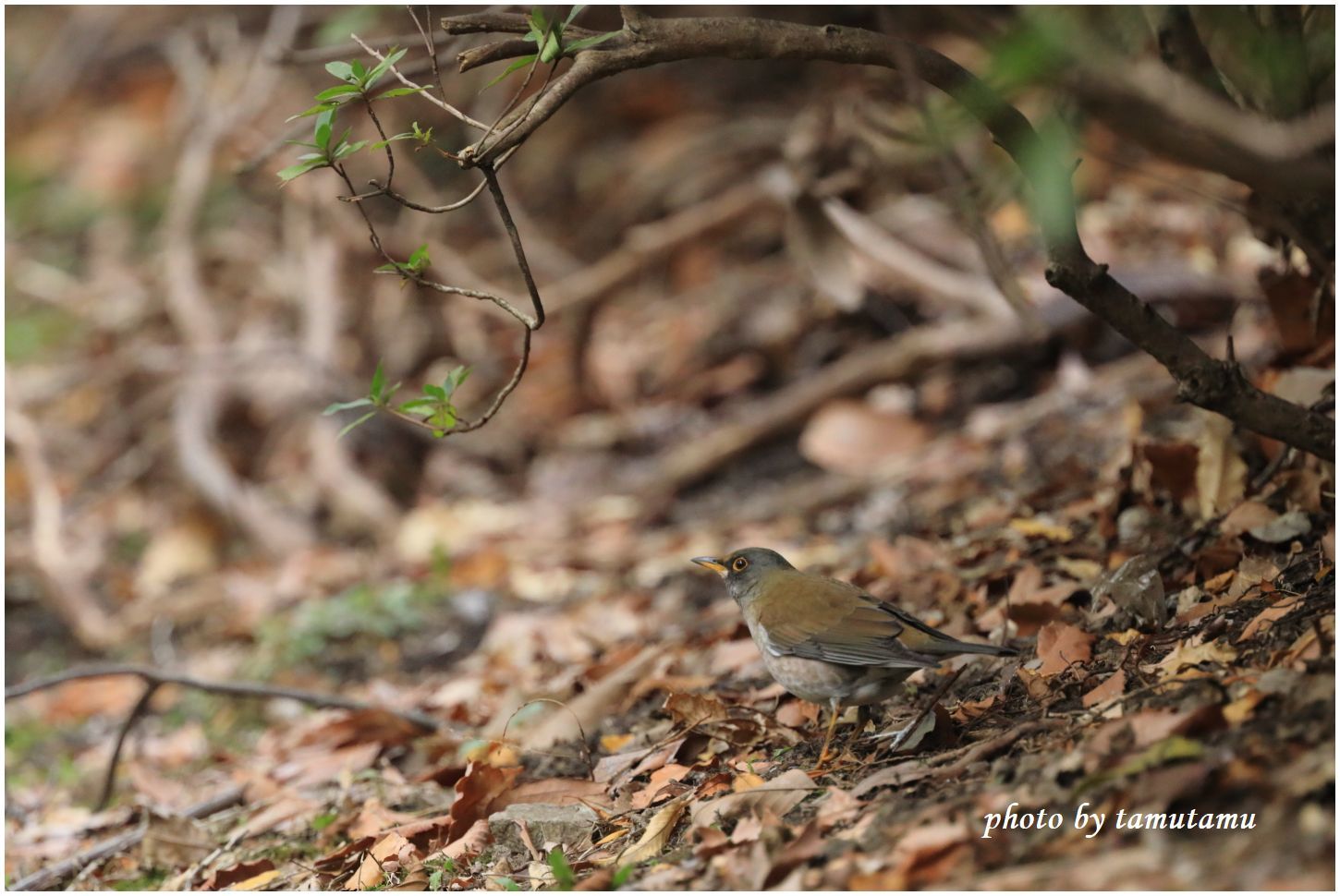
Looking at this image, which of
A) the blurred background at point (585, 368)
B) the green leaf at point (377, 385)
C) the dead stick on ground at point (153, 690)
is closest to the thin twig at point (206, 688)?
the dead stick on ground at point (153, 690)

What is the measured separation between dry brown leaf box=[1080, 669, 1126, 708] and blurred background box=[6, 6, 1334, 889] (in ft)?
2.76

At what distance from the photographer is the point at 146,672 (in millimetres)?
4590

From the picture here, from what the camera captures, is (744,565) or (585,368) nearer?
(744,565)

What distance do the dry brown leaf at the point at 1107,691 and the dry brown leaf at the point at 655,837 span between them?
3.46 ft

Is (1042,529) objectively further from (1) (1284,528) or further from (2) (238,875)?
(2) (238,875)

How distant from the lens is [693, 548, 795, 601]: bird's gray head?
3.97 metres

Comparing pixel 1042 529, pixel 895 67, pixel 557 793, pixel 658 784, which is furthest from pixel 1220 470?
pixel 557 793

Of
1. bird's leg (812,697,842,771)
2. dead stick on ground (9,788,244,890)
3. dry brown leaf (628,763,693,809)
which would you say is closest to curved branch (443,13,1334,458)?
bird's leg (812,697,842,771)

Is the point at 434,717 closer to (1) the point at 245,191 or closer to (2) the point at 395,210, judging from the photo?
(2) the point at 395,210

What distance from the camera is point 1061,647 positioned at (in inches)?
133

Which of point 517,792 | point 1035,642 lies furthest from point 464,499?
point 1035,642

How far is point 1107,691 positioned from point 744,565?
134 cm

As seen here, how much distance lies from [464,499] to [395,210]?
147 inches

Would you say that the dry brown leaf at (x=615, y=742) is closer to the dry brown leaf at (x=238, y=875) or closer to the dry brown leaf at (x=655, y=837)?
the dry brown leaf at (x=655, y=837)
